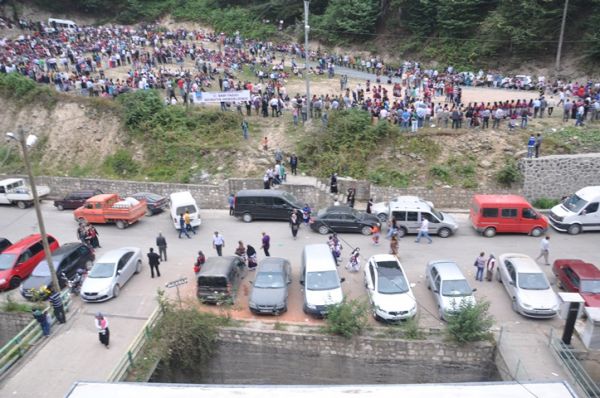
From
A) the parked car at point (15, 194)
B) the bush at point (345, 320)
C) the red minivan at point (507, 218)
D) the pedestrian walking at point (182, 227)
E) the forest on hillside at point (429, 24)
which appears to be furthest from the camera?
the forest on hillside at point (429, 24)

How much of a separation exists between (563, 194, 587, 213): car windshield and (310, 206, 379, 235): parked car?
883 centimetres

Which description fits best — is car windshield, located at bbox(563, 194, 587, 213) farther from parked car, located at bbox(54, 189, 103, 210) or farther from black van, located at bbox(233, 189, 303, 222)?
parked car, located at bbox(54, 189, 103, 210)

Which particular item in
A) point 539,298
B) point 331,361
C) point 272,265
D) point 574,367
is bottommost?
point 331,361

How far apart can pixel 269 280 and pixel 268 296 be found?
2.46 ft

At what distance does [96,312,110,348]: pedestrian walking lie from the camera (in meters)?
15.1

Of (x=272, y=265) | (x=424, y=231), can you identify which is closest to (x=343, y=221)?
(x=424, y=231)

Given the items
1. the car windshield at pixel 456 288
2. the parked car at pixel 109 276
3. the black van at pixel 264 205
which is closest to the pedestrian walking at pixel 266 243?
the black van at pixel 264 205

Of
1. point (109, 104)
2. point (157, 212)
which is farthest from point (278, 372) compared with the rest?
point (109, 104)

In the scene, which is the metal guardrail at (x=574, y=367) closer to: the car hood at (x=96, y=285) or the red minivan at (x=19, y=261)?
the car hood at (x=96, y=285)

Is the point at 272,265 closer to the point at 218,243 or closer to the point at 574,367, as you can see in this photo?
the point at 218,243

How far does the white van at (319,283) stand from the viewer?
1670 cm

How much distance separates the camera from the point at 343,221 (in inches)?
912

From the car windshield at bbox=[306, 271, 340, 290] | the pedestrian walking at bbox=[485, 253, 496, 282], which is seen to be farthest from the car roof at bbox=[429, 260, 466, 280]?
the car windshield at bbox=[306, 271, 340, 290]

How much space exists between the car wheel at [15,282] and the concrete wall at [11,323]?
184 centimetres
